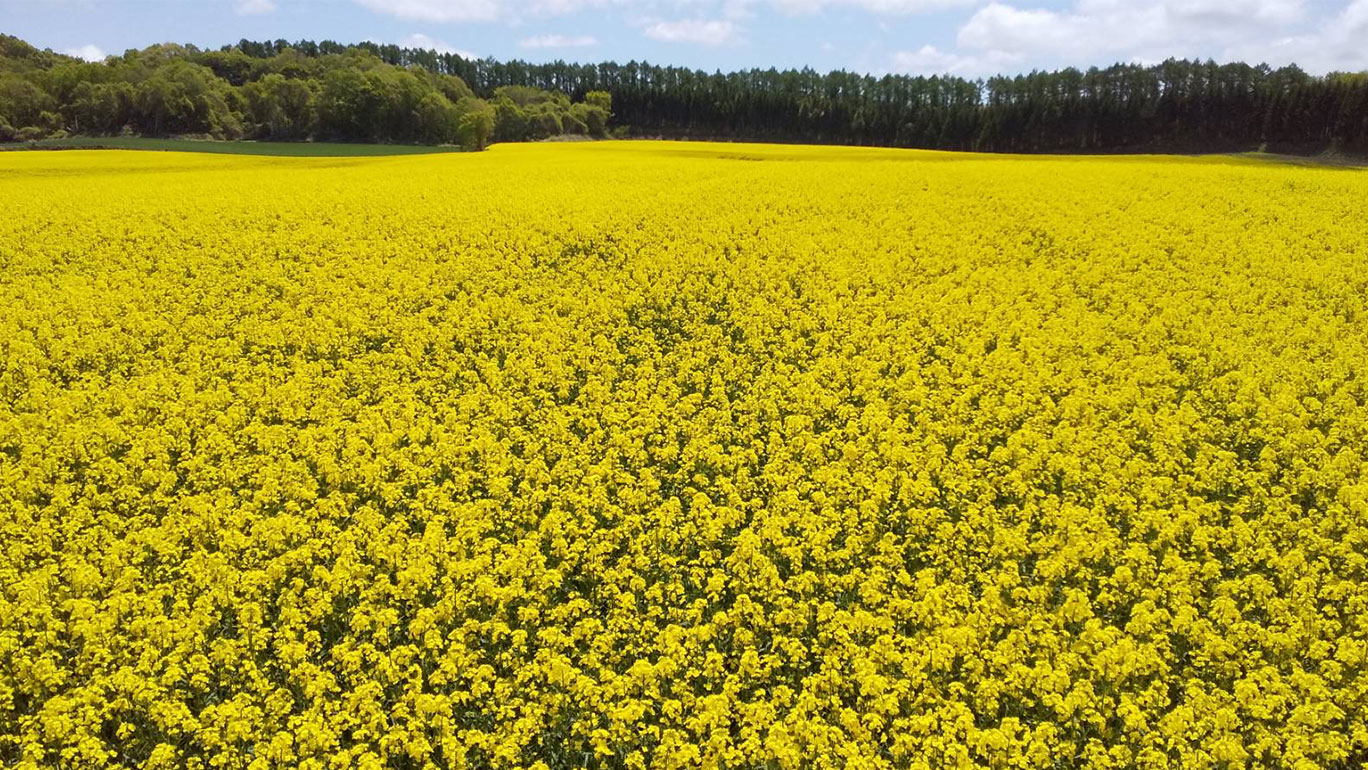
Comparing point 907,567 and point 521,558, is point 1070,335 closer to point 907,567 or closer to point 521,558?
point 907,567

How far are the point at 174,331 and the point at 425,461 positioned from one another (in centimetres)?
804

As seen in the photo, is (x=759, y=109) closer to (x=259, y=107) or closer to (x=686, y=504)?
(x=259, y=107)

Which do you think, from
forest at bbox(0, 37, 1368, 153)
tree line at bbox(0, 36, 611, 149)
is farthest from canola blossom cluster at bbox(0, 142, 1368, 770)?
tree line at bbox(0, 36, 611, 149)

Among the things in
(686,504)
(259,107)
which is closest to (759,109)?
(259,107)

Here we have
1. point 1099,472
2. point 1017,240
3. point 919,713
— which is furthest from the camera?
point 1017,240

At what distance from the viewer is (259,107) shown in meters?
92.6

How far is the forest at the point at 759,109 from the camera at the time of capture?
250ft

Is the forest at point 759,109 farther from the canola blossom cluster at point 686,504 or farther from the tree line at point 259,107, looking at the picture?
the canola blossom cluster at point 686,504

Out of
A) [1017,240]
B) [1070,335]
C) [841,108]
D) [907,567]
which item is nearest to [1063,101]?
[841,108]

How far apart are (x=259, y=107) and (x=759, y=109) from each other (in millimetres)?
63197

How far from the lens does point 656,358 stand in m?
14.9

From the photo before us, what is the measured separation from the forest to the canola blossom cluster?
46.1m

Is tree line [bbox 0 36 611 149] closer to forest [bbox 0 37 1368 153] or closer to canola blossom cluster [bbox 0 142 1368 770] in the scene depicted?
forest [bbox 0 37 1368 153]

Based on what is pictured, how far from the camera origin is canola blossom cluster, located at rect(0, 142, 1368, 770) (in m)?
6.83
